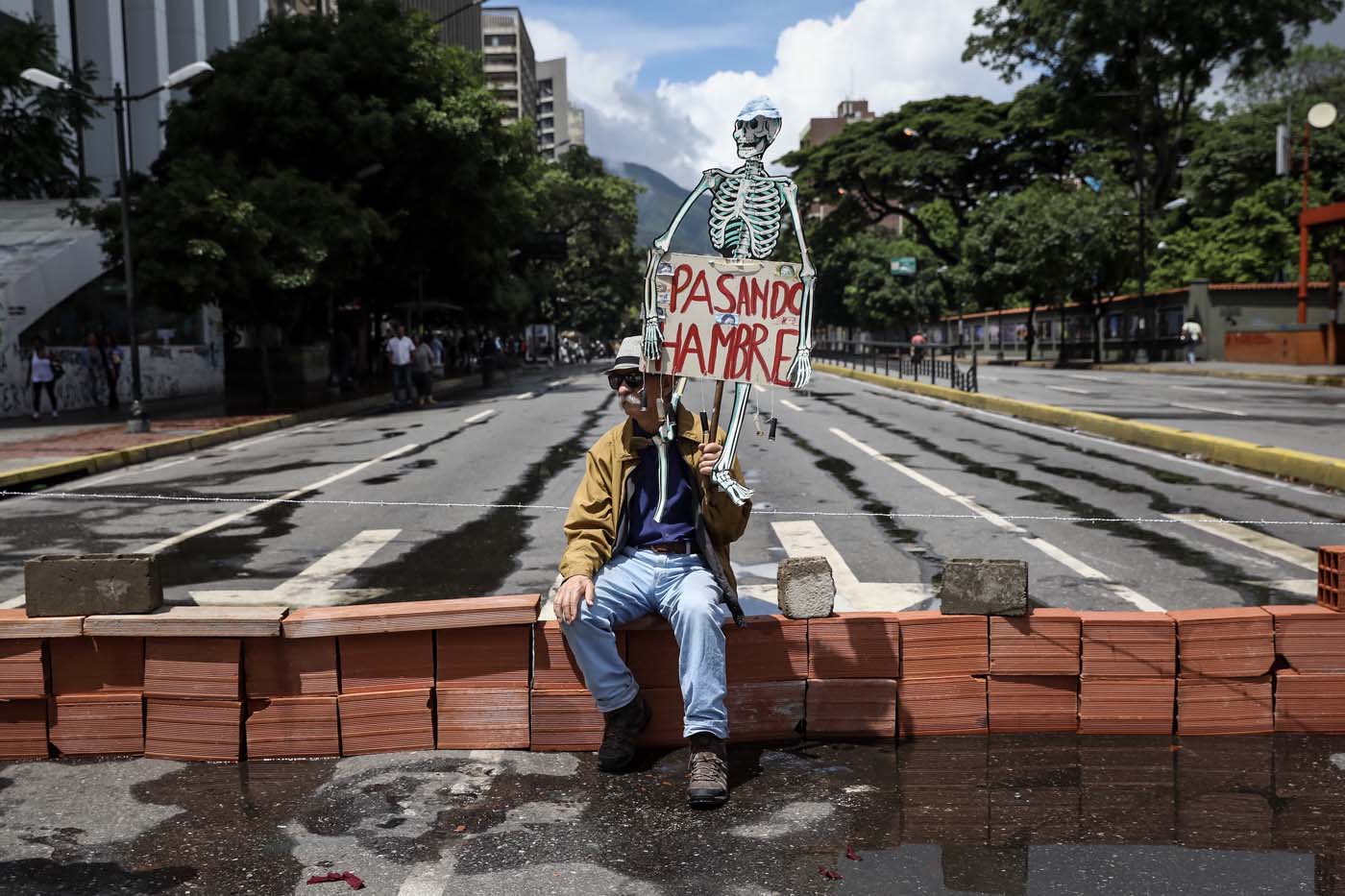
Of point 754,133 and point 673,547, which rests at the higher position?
point 754,133

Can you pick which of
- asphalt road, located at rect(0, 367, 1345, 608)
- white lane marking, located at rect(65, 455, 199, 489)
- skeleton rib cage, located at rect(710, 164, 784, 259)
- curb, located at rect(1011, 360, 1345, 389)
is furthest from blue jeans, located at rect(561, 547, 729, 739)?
curb, located at rect(1011, 360, 1345, 389)

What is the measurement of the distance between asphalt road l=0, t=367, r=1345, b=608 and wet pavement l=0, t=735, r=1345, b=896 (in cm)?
247

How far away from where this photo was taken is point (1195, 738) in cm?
474

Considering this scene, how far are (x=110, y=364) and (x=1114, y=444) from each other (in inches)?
918

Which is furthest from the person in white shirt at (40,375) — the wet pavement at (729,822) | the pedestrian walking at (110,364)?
the wet pavement at (729,822)

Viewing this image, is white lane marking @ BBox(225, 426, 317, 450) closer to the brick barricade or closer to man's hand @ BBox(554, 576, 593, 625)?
the brick barricade

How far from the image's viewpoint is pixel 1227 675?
4.76 m

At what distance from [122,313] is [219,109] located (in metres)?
9.16

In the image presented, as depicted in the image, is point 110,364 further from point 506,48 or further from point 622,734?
point 506,48

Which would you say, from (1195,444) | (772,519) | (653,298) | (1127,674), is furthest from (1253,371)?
(653,298)

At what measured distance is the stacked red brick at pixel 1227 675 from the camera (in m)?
4.75

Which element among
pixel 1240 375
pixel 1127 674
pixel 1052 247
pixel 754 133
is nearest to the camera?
pixel 1127 674

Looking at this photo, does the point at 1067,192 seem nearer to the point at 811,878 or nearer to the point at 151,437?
the point at 151,437

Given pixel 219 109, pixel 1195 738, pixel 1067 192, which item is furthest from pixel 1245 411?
pixel 1067 192
